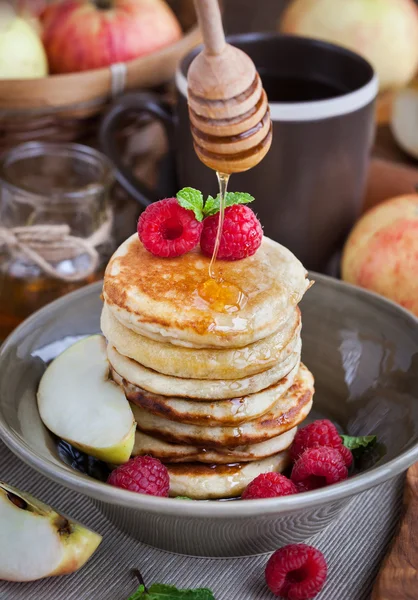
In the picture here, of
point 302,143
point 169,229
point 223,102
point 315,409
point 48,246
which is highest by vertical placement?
point 223,102

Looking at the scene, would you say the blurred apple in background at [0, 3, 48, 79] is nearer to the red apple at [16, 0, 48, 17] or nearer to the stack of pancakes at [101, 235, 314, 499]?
the red apple at [16, 0, 48, 17]

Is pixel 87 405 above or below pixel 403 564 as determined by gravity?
above

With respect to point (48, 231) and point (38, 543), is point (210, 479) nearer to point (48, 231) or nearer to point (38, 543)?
point (38, 543)

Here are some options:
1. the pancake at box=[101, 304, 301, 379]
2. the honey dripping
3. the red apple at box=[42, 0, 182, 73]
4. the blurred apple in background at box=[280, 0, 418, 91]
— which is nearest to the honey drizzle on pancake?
the honey dripping

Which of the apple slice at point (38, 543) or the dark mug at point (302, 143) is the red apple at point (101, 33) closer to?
the dark mug at point (302, 143)

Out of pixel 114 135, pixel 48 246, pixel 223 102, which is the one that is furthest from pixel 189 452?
pixel 114 135

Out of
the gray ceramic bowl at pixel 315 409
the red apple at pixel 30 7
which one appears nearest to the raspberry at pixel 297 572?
Answer: the gray ceramic bowl at pixel 315 409

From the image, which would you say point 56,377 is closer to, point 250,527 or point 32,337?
point 32,337

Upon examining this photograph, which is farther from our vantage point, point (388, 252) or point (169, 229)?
point (388, 252)
